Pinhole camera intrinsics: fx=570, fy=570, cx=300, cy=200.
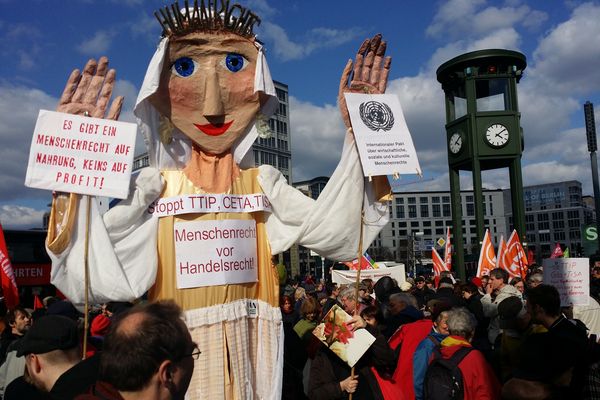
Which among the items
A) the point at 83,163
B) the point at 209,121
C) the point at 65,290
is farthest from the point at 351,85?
the point at 65,290

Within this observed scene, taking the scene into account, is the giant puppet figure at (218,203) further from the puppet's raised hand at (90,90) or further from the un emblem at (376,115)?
the un emblem at (376,115)

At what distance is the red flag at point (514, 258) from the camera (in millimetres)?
12531

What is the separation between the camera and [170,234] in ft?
13.8

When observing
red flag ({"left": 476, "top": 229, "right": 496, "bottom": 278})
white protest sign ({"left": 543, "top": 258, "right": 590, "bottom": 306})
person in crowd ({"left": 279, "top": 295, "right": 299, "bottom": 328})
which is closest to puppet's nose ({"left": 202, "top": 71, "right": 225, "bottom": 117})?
person in crowd ({"left": 279, "top": 295, "right": 299, "bottom": 328})

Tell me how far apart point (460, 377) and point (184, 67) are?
9.89 feet

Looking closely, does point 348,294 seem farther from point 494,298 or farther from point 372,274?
point 372,274

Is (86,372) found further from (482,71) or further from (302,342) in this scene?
(482,71)

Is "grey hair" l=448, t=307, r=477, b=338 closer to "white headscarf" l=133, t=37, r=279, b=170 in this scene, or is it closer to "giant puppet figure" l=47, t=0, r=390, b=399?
"giant puppet figure" l=47, t=0, r=390, b=399

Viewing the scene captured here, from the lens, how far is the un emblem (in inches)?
160

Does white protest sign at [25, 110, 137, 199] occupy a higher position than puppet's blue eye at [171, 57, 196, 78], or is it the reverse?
puppet's blue eye at [171, 57, 196, 78]

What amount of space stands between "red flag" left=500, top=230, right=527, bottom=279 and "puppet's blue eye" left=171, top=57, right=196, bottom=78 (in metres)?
9.99

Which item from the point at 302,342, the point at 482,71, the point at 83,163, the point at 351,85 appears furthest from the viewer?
the point at 482,71

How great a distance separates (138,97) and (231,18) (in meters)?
0.95

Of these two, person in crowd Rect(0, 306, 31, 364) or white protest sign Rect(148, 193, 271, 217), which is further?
person in crowd Rect(0, 306, 31, 364)
